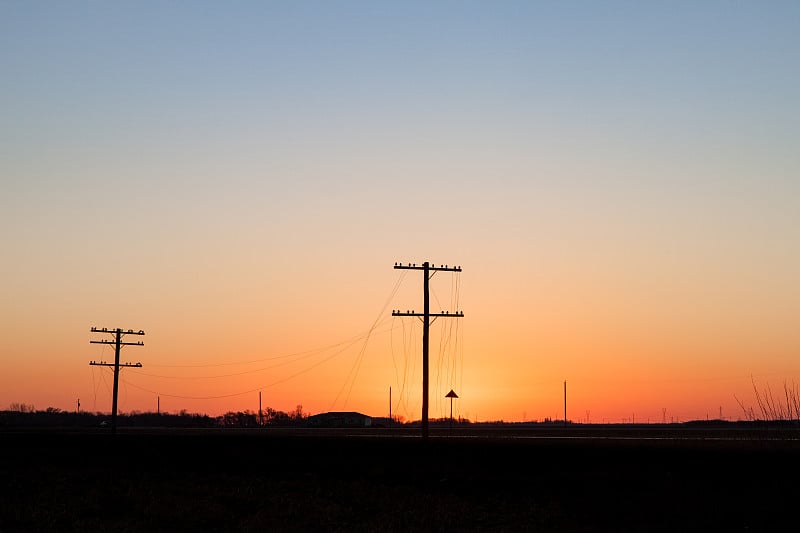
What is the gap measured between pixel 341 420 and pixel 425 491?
512ft

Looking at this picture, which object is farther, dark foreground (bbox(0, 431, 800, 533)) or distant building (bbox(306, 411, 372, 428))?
distant building (bbox(306, 411, 372, 428))

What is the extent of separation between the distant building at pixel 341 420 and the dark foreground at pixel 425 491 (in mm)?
138087

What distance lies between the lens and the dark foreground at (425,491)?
100 feet

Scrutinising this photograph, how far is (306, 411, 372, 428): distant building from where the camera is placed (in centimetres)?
18886

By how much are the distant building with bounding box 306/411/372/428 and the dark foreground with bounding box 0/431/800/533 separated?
453 feet

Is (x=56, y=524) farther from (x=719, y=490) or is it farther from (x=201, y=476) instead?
(x=719, y=490)

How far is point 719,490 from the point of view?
3322 centimetres

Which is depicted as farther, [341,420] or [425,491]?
[341,420]

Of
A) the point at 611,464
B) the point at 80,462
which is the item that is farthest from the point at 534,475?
the point at 80,462

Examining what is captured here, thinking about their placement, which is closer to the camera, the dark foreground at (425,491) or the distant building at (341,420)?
the dark foreground at (425,491)

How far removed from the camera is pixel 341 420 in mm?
191000

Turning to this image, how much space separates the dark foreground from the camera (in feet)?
100

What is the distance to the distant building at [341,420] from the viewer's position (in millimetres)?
188863

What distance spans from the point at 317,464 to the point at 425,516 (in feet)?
57.6
